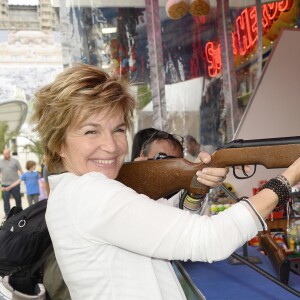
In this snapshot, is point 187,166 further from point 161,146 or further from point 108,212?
point 161,146

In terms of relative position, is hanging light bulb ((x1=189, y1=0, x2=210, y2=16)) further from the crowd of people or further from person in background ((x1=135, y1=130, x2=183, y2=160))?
the crowd of people

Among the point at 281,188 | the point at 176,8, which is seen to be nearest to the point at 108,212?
the point at 281,188

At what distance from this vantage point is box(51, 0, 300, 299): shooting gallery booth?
379 cm

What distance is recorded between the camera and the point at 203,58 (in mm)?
4133

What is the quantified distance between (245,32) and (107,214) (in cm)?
362

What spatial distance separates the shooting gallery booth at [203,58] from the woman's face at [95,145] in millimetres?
2863

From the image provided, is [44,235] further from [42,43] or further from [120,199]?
[42,43]

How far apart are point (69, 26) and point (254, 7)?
1679 millimetres

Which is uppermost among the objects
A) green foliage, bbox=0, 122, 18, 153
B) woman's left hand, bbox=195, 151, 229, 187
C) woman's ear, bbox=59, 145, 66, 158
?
woman's ear, bbox=59, 145, 66, 158

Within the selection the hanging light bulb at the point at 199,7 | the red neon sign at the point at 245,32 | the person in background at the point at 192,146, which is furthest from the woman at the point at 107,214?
the red neon sign at the point at 245,32

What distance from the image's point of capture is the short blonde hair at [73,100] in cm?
83

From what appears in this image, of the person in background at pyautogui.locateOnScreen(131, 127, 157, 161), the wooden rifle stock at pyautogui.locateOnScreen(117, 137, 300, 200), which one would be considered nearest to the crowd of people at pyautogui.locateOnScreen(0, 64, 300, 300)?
the wooden rifle stock at pyautogui.locateOnScreen(117, 137, 300, 200)

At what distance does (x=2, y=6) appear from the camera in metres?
4.64

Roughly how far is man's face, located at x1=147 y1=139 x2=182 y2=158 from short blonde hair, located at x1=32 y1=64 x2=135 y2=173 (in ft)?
3.58
